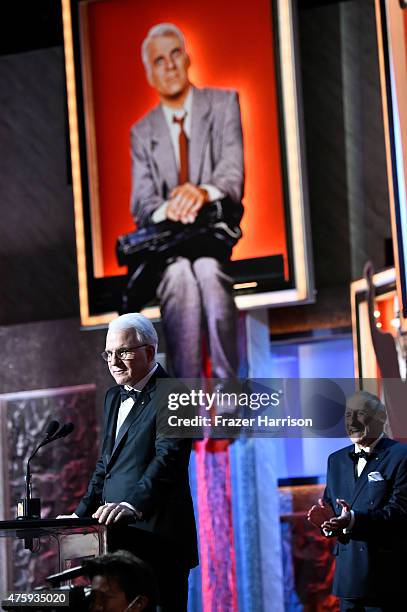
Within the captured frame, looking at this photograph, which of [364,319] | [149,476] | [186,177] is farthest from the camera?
[186,177]

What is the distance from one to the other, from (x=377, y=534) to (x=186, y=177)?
3.12 meters

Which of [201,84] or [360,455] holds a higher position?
[201,84]

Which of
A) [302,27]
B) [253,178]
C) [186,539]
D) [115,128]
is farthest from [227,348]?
[186,539]

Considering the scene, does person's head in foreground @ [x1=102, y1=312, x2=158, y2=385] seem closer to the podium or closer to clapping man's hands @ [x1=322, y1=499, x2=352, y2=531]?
the podium

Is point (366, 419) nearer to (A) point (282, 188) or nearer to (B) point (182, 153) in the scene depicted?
(A) point (282, 188)

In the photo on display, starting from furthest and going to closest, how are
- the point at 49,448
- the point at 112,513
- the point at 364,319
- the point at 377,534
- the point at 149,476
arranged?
1. the point at 49,448
2. the point at 364,319
3. the point at 377,534
4. the point at 149,476
5. the point at 112,513

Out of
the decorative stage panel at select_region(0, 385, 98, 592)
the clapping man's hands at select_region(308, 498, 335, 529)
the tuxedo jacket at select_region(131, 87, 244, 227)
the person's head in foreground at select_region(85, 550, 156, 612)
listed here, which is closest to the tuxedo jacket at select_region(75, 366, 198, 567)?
the clapping man's hands at select_region(308, 498, 335, 529)

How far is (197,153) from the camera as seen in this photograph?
6195 millimetres

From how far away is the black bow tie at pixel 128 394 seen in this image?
3582mm

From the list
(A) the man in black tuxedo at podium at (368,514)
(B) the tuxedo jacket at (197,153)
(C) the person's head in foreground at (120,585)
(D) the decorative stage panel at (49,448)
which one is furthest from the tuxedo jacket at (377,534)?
(D) the decorative stage panel at (49,448)

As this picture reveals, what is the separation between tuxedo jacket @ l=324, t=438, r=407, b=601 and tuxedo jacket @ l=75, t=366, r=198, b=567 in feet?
1.64

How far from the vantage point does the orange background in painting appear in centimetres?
602

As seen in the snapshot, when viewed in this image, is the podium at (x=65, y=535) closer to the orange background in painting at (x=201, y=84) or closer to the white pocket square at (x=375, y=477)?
the white pocket square at (x=375, y=477)

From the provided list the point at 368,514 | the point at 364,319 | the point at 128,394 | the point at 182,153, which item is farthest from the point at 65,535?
the point at 182,153
